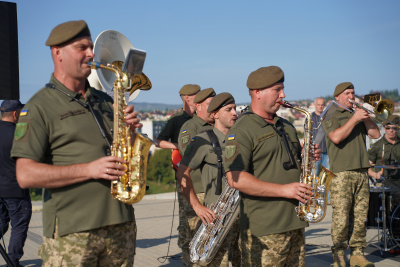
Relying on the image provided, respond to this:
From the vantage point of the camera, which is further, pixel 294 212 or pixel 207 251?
pixel 207 251

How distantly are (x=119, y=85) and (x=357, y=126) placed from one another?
187 inches

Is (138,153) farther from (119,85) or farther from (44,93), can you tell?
(44,93)

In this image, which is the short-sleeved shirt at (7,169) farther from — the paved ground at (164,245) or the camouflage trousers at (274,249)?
the camouflage trousers at (274,249)

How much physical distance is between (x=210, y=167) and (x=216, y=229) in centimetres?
72

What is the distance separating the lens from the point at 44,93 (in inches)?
123

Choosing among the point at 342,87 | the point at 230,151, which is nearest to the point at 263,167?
the point at 230,151

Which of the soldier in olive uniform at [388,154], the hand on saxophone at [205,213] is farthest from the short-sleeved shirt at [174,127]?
the soldier in olive uniform at [388,154]

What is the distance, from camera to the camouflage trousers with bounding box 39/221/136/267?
9.92 feet

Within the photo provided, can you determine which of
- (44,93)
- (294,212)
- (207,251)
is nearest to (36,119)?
(44,93)

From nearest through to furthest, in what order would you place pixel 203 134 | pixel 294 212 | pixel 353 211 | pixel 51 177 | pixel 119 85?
pixel 51 177, pixel 119 85, pixel 294 212, pixel 203 134, pixel 353 211

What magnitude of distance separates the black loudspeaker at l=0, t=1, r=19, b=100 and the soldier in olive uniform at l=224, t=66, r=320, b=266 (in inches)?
113

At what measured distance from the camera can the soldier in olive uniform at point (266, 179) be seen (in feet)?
12.9

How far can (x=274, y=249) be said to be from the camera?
3.96 m

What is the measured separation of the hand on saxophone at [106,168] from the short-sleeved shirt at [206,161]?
2325 millimetres
